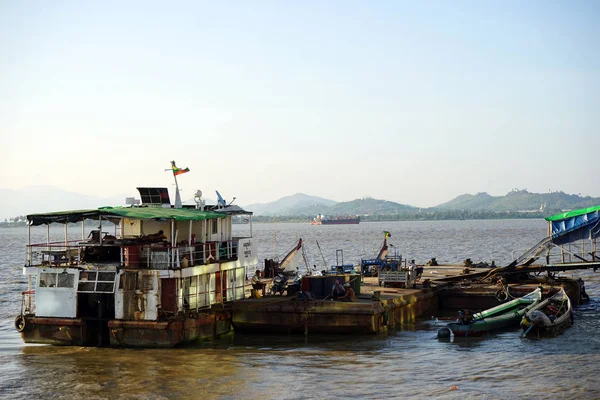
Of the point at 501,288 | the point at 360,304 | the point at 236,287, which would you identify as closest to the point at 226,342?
the point at 236,287

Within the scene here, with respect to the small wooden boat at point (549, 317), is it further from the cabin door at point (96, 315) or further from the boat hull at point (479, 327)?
the cabin door at point (96, 315)

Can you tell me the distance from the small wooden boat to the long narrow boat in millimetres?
637

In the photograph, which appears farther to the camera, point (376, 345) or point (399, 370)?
point (376, 345)

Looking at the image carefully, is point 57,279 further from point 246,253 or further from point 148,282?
point 246,253

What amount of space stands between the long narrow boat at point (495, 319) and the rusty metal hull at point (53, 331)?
1535cm

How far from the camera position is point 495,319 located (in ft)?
112

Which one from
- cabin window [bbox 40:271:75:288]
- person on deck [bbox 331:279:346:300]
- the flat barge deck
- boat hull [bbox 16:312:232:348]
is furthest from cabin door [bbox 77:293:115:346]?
person on deck [bbox 331:279:346:300]

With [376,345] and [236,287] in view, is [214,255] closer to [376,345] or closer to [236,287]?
[236,287]

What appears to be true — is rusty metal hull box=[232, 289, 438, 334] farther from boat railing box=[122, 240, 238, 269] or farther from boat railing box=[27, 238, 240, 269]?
boat railing box=[122, 240, 238, 269]

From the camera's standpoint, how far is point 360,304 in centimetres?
3212

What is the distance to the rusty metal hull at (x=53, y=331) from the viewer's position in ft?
97.4

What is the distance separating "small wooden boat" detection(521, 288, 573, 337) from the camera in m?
33.2

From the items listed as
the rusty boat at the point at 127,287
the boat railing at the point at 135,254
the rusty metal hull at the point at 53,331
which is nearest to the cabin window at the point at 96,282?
the rusty boat at the point at 127,287

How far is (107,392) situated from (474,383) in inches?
481
